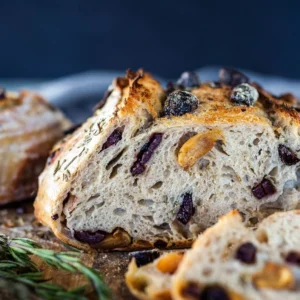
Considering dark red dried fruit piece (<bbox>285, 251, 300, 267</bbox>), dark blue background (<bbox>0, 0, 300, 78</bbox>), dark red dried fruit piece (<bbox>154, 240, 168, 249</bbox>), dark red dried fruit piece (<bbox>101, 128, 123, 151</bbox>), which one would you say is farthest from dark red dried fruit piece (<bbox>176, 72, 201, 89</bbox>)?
dark blue background (<bbox>0, 0, 300, 78</bbox>)

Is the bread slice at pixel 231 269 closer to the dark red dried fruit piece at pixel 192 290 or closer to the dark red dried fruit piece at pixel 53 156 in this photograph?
the dark red dried fruit piece at pixel 192 290

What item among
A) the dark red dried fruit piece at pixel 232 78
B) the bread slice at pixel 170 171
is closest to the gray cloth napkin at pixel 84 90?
the dark red dried fruit piece at pixel 232 78

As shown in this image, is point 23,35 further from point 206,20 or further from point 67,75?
point 206,20

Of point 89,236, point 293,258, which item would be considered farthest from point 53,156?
point 293,258

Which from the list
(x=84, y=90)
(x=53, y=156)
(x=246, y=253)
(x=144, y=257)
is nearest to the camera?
(x=246, y=253)

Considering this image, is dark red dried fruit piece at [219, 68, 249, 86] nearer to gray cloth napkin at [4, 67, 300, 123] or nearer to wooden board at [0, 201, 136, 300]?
wooden board at [0, 201, 136, 300]

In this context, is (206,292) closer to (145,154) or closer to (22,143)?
(145,154)
